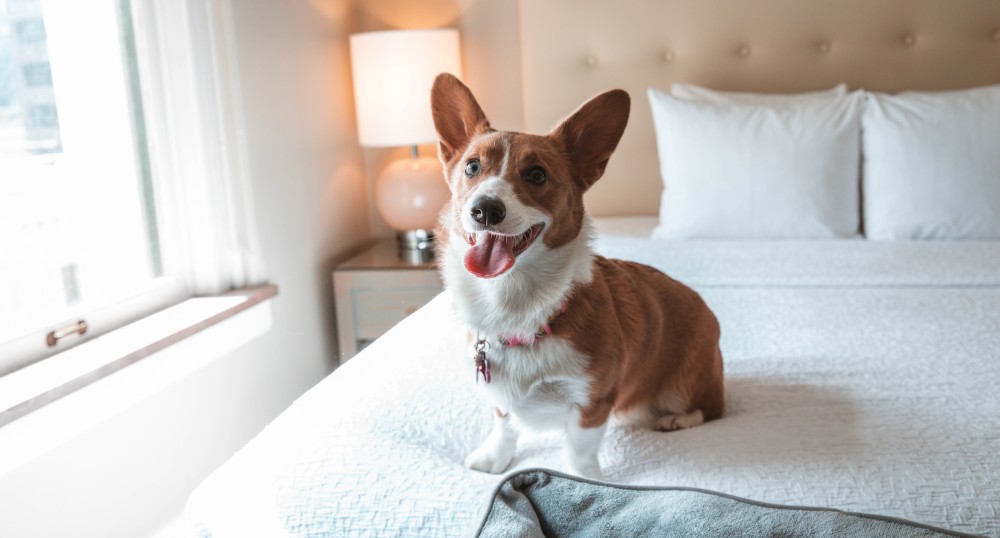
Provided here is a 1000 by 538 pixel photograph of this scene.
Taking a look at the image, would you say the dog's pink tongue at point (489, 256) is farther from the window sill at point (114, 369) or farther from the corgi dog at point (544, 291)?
the window sill at point (114, 369)

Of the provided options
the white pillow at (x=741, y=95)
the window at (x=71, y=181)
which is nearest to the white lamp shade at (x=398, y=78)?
the white pillow at (x=741, y=95)

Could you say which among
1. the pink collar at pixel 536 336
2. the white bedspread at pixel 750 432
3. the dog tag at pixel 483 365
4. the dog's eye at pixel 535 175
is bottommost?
the white bedspread at pixel 750 432

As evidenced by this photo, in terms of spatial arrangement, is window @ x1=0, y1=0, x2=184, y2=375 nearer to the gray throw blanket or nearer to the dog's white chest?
the dog's white chest

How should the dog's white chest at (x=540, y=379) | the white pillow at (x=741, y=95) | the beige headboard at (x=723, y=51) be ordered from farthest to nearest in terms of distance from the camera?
the beige headboard at (x=723, y=51)
the white pillow at (x=741, y=95)
the dog's white chest at (x=540, y=379)

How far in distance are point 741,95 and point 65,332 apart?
2053mm

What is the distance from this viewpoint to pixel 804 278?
73.3 inches

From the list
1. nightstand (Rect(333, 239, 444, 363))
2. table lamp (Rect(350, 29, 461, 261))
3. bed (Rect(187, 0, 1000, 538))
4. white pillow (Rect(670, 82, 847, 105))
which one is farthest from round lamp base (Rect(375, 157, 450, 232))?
white pillow (Rect(670, 82, 847, 105))

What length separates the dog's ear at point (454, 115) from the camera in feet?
3.92

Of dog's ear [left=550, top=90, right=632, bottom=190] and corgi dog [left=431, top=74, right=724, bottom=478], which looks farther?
dog's ear [left=550, top=90, right=632, bottom=190]

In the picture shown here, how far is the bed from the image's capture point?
3.10 ft

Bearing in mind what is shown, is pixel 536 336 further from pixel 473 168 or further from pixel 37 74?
pixel 37 74

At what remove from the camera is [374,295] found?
8.29ft

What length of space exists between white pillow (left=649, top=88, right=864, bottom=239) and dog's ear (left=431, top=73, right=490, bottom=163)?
4.03ft

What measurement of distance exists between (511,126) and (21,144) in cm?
166
